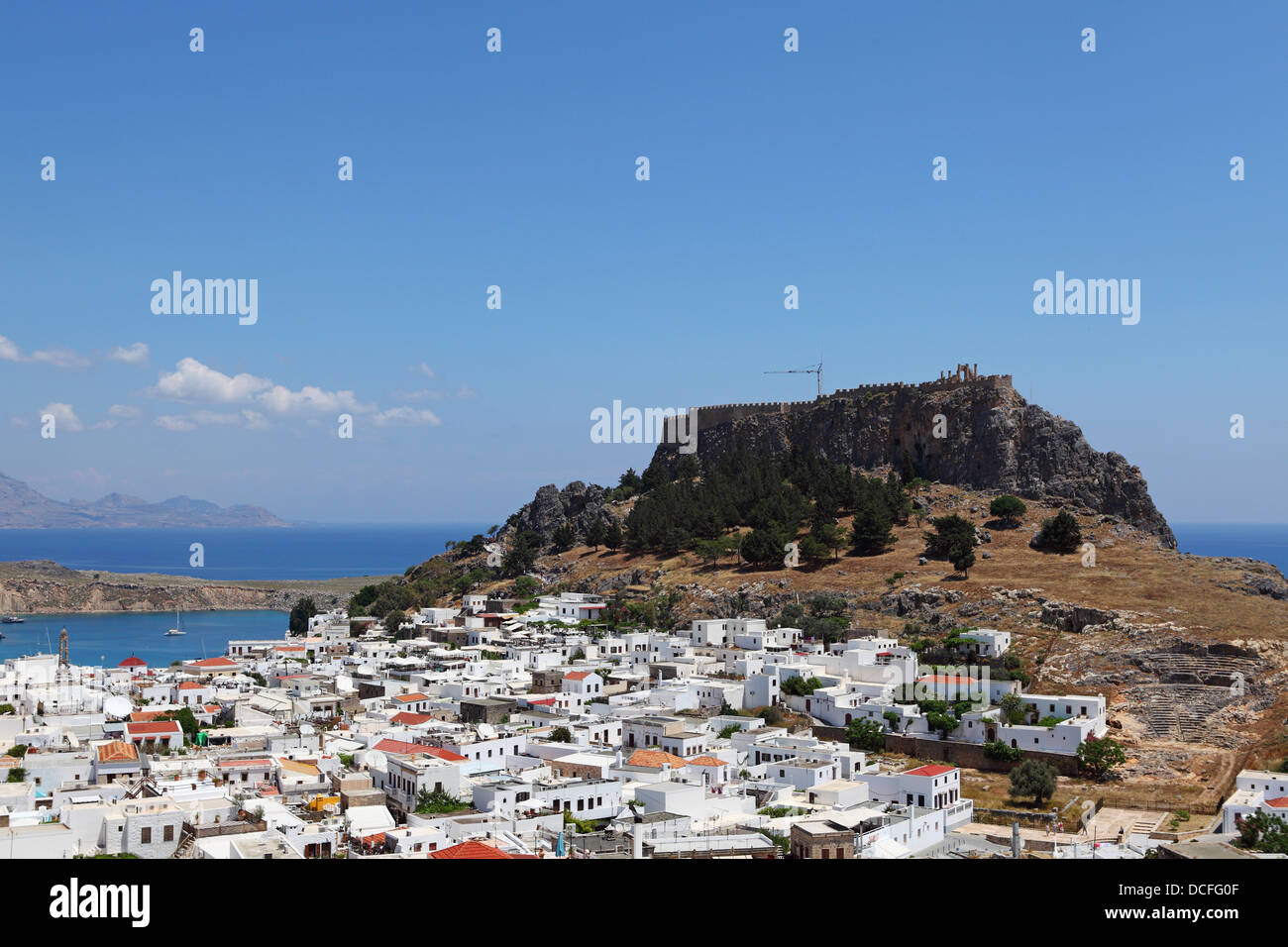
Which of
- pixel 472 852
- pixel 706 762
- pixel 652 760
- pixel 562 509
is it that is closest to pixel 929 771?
pixel 706 762

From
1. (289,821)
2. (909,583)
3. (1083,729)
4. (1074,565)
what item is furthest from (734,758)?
(1074,565)

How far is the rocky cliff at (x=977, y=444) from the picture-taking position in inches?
1966

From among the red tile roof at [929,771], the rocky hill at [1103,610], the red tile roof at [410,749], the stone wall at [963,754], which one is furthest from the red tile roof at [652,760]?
the rocky hill at [1103,610]

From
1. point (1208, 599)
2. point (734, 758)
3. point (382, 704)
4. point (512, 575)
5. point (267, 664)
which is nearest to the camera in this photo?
point (734, 758)

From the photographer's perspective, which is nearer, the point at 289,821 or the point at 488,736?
the point at 289,821

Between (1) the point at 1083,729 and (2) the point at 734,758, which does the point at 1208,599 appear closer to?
(1) the point at 1083,729

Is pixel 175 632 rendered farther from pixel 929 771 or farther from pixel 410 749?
pixel 929 771

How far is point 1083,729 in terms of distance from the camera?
28.3 metres

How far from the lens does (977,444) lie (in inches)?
2078

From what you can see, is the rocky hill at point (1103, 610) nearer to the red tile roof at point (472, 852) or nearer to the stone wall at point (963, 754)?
the stone wall at point (963, 754)

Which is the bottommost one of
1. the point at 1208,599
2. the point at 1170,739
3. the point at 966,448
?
the point at 1170,739

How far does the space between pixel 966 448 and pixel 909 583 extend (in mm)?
12771
